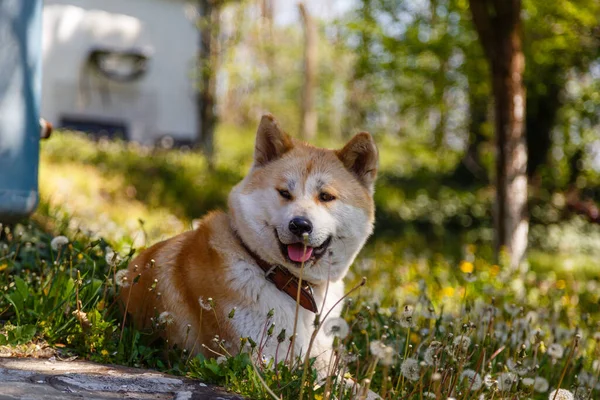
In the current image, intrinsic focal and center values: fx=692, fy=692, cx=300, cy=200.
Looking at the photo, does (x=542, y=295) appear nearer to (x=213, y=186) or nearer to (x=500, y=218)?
(x=500, y=218)

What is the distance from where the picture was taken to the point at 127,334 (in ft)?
11.8

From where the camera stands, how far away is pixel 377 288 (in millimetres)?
6480

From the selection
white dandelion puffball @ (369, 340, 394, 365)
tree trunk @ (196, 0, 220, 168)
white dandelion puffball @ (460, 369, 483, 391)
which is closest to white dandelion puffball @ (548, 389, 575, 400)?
white dandelion puffball @ (460, 369, 483, 391)

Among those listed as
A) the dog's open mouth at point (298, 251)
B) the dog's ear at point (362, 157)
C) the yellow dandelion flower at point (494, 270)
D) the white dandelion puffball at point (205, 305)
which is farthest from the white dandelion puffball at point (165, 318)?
the yellow dandelion flower at point (494, 270)

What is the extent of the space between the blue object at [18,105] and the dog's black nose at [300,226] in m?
2.15

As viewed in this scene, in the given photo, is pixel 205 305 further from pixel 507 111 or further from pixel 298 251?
pixel 507 111

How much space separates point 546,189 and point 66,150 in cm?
912

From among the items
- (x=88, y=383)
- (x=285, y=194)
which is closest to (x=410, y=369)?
(x=285, y=194)

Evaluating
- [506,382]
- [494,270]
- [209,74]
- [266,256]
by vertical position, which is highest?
[209,74]

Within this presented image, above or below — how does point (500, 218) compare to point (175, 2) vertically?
below

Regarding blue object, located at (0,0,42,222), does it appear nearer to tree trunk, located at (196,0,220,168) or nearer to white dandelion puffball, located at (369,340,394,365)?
white dandelion puffball, located at (369,340,394,365)

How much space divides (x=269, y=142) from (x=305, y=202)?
0.56 m

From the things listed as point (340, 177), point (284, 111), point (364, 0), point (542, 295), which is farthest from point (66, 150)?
point (284, 111)

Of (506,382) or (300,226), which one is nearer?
(506,382)
